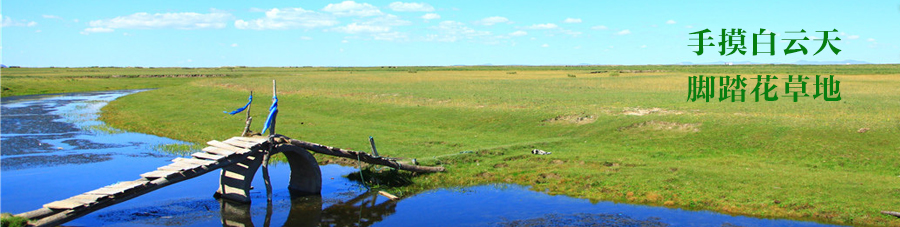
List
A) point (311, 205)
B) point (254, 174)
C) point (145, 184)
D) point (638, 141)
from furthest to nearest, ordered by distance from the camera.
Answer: point (638, 141) < point (254, 174) < point (311, 205) < point (145, 184)

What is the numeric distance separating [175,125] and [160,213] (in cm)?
2444

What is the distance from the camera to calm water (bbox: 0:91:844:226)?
19000 millimetres

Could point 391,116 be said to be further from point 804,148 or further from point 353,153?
point 804,148

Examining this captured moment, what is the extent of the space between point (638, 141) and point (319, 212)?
54.2ft

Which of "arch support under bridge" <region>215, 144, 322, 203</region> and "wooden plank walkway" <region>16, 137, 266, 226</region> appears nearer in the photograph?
"wooden plank walkway" <region>16, 137, 266, 226</region>

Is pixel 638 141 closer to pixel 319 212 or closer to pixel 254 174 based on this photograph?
pixel 319 212

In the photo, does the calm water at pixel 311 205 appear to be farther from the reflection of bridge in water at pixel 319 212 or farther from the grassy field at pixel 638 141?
the grassy field at pixel 638 141

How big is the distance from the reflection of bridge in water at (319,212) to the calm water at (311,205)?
28 millimetres

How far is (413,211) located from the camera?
20.6 metres

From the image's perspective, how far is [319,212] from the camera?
20.4 metres

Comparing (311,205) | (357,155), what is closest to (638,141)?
(357,155)

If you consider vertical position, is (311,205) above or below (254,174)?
below

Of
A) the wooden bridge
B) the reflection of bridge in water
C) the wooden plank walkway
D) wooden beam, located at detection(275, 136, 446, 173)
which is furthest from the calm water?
the wooden plank walkway

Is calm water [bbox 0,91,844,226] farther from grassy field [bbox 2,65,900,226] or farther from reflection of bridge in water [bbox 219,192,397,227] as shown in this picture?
grassy field [bbox 2,65,900,226]
